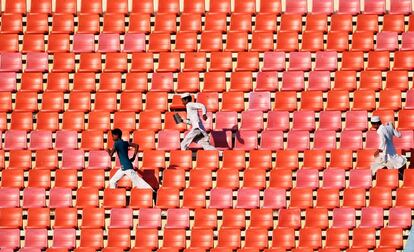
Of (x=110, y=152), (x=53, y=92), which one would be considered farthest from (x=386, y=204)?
(x=53, y=92)

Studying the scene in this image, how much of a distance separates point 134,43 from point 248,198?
12.9 ft

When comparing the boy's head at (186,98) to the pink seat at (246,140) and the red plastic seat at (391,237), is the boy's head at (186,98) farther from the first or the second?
the red plastic seat at (391,237)

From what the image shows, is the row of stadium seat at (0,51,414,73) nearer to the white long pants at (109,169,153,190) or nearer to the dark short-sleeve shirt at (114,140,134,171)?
the dark short-sleeve shirt at (114,140,134,171)

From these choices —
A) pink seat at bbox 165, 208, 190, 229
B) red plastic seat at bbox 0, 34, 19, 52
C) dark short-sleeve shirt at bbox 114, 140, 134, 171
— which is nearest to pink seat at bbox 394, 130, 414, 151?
pink seat at bbox 165, 208, 190, 229

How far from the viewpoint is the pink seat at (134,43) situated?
24.6m

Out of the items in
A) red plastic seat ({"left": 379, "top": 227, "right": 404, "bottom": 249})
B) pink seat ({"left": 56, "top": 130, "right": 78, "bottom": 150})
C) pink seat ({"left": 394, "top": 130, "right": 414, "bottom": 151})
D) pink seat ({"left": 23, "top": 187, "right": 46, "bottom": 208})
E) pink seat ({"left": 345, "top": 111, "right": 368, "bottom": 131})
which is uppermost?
pink seat ({"left": 345, "top": 111, "right": 368, "bottom": 131})

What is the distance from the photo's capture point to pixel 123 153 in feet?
72.5

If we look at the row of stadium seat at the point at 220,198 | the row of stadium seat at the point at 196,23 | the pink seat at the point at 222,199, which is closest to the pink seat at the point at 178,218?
the row of stadium seat at the point at 220,198

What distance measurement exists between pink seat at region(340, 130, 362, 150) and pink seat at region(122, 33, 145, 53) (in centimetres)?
376

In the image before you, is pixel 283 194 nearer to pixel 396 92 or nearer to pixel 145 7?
pixel 396 92

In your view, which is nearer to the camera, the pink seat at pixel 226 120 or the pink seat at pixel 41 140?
the pink seat at pixel 41 140

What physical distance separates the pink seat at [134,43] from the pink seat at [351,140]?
148 inches

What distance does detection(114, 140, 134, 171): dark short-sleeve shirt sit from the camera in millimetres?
22094

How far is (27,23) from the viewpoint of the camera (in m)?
25.2
